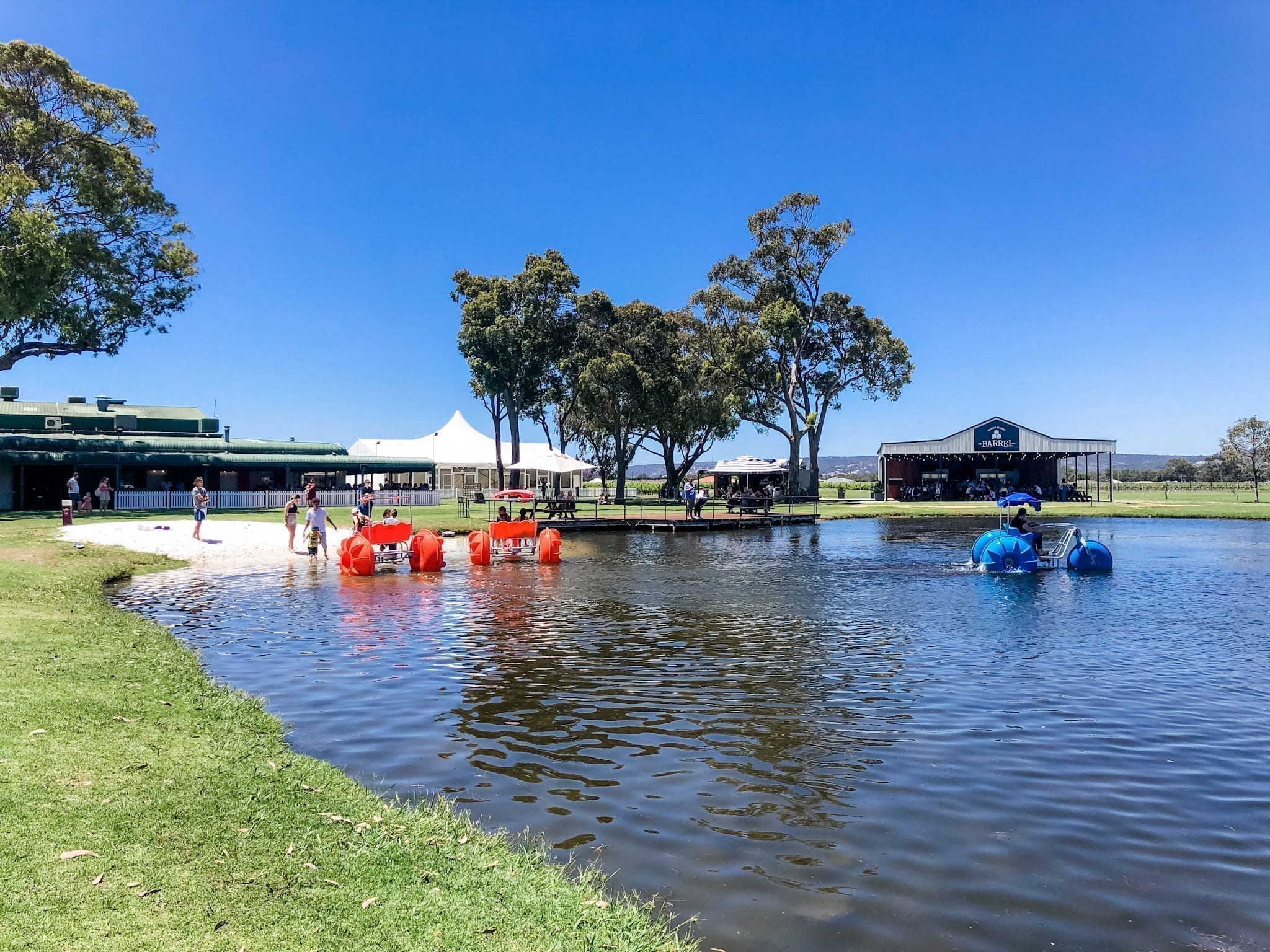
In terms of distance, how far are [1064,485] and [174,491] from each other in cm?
6050

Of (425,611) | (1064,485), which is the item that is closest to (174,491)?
(425,611)

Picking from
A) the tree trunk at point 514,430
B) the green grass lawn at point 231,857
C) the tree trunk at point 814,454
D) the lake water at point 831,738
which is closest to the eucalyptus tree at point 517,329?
the tree trunk at point 514,430

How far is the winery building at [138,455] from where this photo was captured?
133ft

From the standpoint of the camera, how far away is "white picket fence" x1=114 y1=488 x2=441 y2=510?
4003cm

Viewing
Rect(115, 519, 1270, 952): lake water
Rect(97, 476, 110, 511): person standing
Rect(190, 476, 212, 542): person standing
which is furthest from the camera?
Rect(97, 476, 110, 511): person standing

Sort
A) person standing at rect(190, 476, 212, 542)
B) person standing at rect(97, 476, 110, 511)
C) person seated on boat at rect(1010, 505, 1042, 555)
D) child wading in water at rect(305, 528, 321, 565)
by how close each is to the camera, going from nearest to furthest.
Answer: person seated on boat at rect(1010, 505, 1042, 555), child wading in water at rect(305, 528, 321, 565), person standing at rect(190, 476, 212, 542), person standing at rect(97, 476, 110, 511)

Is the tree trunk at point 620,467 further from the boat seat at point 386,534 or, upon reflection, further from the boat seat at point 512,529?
the boat seat at point 386,534

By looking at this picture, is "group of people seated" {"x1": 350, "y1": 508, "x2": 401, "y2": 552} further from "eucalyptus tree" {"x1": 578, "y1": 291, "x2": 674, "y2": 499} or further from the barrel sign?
the barrel sign

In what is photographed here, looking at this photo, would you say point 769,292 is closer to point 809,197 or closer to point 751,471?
point 809,197

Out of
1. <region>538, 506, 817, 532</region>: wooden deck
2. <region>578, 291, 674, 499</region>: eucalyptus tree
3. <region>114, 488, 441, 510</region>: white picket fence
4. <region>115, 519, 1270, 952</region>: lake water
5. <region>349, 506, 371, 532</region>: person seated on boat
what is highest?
<region>578, 291, 674, 499</region>: eucalyptus tree

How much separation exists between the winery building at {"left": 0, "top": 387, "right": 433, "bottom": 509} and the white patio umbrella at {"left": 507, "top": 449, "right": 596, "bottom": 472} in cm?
604

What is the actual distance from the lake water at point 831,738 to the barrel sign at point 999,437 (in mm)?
46365

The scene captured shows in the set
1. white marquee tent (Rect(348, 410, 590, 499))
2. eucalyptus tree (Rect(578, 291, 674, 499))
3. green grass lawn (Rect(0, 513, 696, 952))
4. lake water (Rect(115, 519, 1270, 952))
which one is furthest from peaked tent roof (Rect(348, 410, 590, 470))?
green grass lawn (Rect(0, 513, 696, 952))

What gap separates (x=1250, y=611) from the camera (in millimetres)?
16625
